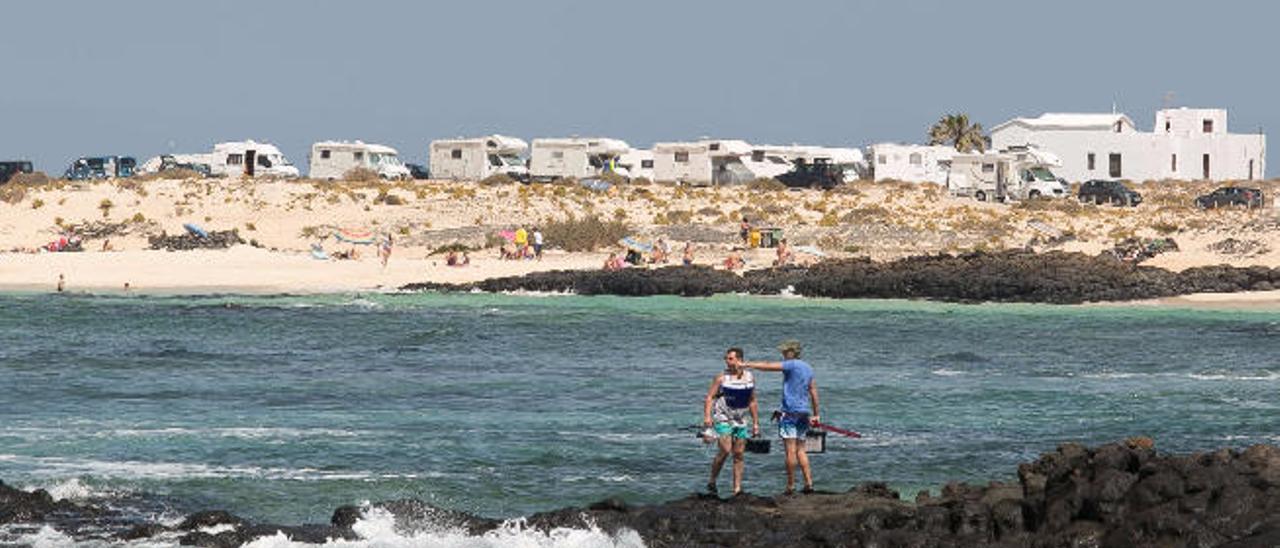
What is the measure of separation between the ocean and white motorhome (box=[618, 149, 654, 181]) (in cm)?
3854

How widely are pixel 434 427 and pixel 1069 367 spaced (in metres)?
14.1

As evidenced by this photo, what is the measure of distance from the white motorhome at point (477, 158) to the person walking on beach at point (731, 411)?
69.4 metres

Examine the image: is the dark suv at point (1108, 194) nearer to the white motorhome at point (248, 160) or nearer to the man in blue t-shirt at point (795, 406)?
the white motorhome at point (248, 160)

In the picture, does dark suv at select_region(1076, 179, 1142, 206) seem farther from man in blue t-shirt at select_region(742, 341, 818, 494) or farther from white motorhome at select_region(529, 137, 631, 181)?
man in blue t-shirt at select_region(742, 341, 818, 494)

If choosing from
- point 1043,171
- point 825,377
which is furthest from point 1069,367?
point 1043,171

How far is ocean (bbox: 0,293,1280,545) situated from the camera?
23.0 m

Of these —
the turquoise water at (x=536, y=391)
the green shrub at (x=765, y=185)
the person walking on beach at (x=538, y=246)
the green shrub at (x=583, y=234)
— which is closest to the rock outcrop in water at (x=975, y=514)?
the turquoise water at (x=536, y=391)

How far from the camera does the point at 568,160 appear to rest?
298 ft

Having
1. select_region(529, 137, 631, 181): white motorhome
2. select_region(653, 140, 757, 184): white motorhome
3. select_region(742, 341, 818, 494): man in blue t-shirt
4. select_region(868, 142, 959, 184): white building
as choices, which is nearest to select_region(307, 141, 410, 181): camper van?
select_region(529, 137, 631, 181): white motorhome

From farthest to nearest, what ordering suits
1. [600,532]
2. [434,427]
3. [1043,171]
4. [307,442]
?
1. [1043,171]
2. [434,427]
3. [307,442]
4. [600,532]

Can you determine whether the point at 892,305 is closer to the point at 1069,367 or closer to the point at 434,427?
the point at 1069,367

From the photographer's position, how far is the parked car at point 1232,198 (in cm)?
7700

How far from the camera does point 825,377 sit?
35469 mm

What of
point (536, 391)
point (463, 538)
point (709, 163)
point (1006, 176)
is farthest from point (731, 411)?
point (709, 163)
